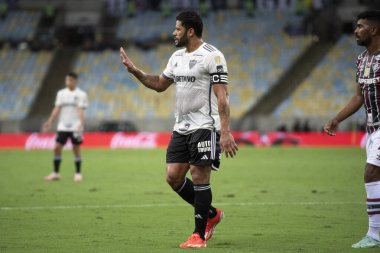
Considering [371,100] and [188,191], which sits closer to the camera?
[371,100]

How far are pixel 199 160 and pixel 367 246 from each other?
2083mm

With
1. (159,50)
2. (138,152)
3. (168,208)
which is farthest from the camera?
(159,50)

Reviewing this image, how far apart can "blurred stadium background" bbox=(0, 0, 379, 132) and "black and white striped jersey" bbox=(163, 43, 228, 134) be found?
3003 cm

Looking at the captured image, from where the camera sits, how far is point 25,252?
8.91 meters

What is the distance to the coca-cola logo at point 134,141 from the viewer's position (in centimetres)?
3647

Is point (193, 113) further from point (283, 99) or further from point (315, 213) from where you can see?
point (283, 99)

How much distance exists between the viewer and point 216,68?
938 cm

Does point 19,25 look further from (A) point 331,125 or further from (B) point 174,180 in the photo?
(A) point 331,125

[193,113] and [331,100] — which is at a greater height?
[193,113]

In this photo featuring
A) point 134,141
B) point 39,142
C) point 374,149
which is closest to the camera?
point 374,149

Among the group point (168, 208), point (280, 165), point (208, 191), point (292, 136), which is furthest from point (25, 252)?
point (292, 136)

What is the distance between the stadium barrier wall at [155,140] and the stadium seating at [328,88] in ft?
15.3

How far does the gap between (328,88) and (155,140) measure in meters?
11.7

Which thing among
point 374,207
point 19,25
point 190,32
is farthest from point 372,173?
point 19,25
